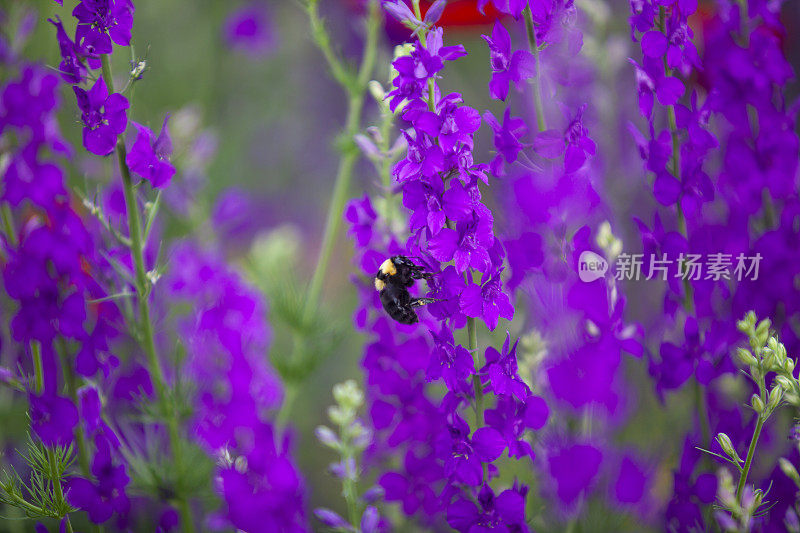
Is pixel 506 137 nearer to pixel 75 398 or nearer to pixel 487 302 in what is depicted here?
pixel 487 302

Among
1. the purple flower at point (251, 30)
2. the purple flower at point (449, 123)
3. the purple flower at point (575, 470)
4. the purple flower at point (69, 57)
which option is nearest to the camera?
the purple flower at point (449, 123)

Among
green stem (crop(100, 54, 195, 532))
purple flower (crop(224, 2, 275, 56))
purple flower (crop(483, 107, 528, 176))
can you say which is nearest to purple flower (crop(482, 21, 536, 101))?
purple flower (crop(483, 107, 528, 176))

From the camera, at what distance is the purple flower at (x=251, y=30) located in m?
1.76

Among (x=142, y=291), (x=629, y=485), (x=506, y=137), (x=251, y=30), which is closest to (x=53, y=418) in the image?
(x=142, y=291)

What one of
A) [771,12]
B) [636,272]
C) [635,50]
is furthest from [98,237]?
[635,50]

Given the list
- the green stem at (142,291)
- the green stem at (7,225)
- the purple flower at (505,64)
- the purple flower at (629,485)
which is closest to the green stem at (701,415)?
the purple flower at (629,485)

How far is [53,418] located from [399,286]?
488 millimetres

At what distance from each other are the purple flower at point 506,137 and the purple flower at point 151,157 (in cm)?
39

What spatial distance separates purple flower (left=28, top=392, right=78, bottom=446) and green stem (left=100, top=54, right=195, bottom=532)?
0.38 feet

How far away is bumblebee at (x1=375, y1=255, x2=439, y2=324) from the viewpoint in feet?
2.66

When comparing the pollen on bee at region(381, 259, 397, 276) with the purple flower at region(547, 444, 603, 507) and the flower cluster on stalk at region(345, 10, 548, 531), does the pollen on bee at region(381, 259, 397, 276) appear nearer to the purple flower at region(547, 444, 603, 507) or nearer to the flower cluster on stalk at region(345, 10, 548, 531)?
the flower cluster on stalk at region(345, 10, 548, 531)

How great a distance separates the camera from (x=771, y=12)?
0.94m

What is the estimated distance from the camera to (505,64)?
0.75m

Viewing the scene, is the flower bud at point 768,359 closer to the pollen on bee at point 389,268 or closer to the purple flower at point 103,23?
the pollen on bee at point 389,268
